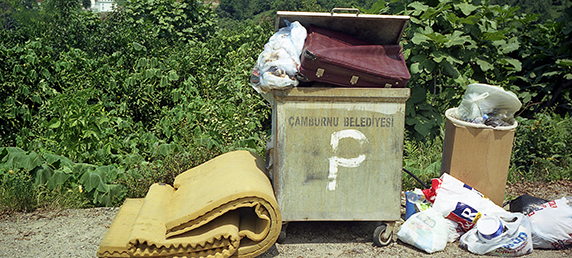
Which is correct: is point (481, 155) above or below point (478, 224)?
above

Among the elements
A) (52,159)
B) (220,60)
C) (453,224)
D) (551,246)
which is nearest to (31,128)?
(52,159)

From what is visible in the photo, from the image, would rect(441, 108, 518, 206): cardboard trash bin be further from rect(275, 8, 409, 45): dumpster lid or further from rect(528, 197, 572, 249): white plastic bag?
rect(275, 8, 409, 45): dumpster lid

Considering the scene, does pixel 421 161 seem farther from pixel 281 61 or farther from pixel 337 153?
pixel 281 61

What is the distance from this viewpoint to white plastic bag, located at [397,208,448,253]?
3.63 m

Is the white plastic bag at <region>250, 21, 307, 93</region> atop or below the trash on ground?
atop

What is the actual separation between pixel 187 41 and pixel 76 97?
20.2 feet


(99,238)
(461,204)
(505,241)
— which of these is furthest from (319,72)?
(99,238)

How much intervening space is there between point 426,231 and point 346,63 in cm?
151

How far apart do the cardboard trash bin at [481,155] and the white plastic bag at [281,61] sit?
64.8 inches

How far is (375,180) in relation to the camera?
11.8 feet

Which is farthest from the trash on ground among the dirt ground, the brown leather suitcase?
the brown leather suitcase

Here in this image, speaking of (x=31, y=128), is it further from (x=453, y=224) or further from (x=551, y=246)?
(x=551, y=246)

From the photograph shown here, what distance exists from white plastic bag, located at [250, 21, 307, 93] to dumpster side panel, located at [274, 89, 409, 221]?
16 cm

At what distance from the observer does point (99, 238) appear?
3.74 meters
